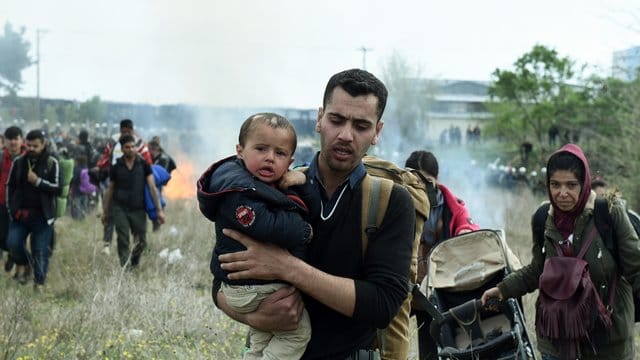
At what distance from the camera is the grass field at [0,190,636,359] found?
4.97m

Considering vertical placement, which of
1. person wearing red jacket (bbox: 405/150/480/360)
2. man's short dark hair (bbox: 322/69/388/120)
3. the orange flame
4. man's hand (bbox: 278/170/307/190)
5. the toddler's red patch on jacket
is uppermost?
man's short dark hair (bbox: 322/69/388/120)

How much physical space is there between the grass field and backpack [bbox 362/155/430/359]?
8.31 ft

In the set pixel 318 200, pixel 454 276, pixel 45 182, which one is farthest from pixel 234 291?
pixel 45 182

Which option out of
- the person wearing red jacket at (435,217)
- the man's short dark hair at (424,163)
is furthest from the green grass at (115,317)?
the man's short dark hair at (424,163)

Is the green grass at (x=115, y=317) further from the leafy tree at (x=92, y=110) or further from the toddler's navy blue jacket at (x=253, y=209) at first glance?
the leafy tree at (x=92, y=110)

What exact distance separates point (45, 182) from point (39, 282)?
1057 mm

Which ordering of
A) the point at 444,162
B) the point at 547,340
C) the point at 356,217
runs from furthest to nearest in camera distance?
1. the point at 444,162
2. the point at 547,340
3. the point at 356,217

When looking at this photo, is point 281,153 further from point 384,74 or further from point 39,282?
point 384,74

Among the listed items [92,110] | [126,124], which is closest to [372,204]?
[126,124]

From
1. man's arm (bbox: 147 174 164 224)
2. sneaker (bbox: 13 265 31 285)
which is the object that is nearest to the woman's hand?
man's arm (bbox: 147 174 164 224)

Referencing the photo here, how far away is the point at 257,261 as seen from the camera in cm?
214

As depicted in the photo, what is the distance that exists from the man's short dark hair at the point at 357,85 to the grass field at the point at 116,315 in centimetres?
310

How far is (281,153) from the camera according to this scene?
2.38 metres

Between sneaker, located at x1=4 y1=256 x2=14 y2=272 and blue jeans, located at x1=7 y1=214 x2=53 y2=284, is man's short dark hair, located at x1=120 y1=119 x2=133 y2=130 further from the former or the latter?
sneaker, located at x1=4 y1=256 x2=14 y2=272
